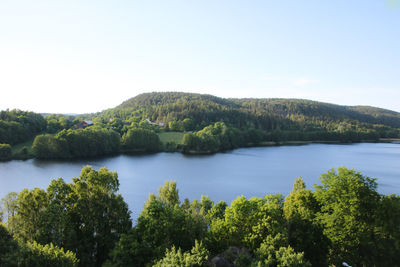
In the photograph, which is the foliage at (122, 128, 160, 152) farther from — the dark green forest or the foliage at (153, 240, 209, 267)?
the foliage at (153, 240, 209, 267)

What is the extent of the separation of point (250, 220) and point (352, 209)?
579 centimetres

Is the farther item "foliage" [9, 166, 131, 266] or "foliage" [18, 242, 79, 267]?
"foliage" [9, 166, 131, 266]

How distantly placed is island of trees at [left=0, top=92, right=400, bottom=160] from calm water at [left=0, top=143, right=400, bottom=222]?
7.45m

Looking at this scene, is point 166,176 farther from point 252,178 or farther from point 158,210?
point 158,210

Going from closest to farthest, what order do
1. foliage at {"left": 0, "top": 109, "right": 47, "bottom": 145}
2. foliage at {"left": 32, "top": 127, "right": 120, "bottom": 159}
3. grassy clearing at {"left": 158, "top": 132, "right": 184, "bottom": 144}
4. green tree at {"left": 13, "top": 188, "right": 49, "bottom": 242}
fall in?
1. green tree at {"left": 13, "top": 188, "right": 49, "bottom": 242}
2. foliage at {"left": 32, "top": 127, "right": 120, "bottom": 159}
3. foliage at {"left": 0, "top": 109, "right": 47, "bottom": 145}
4. grassy clearing at {"left": 158, "top": 132, "right": 184, "bottom": 144}

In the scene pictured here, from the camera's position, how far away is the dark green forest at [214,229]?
1430cm

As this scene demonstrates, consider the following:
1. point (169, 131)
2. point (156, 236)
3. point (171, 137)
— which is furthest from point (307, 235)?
point (169, 131)

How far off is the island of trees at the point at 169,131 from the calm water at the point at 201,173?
7.45 m

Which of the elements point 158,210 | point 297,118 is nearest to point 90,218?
point 158,210

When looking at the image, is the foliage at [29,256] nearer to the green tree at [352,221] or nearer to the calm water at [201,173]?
the green tree at [352,221]

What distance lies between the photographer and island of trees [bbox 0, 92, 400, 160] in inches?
2781

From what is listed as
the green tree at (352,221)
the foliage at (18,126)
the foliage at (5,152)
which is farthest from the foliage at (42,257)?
the foliage at (18,126)

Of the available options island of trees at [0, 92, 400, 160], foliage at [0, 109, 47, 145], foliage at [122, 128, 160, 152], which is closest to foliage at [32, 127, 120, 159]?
island of trees at [0, 92, 400, 160]

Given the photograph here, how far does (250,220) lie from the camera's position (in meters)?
16.3
